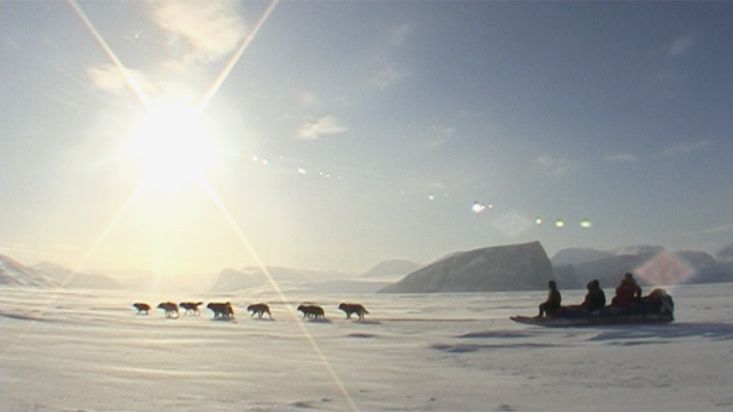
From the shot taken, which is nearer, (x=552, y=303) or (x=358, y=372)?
(x=358, y=372)

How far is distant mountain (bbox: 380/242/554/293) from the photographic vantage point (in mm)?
142750

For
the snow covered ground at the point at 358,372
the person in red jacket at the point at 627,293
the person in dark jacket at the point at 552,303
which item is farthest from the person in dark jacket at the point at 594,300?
the snow covered ground at the point at 358,372

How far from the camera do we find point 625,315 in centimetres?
1962

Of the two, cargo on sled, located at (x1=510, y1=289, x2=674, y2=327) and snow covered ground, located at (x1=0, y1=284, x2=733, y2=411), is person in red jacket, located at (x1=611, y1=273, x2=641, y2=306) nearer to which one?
cargo on sled, located at (x1=510, y1=289, x2=674, y2=327)

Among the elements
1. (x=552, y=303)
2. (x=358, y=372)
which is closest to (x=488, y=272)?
(x=552, y=303)

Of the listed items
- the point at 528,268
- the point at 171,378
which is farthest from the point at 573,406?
the point at 528,268

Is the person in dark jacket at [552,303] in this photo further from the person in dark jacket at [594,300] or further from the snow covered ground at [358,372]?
the snow covered ground at [358,372]

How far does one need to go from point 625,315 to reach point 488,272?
132 m

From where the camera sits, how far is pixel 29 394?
568cm

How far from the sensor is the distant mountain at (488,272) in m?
143

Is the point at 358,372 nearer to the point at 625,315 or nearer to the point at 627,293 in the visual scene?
the point at 625,315

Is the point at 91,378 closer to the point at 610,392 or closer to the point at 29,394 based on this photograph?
the point at 29,394

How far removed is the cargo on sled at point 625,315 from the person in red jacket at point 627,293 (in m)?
0.35

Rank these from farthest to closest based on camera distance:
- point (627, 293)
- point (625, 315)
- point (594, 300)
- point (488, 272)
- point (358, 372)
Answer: point (488, 272)
point (627, 293)
point (594, 300)
point (625, 315)
point (358, 372)
